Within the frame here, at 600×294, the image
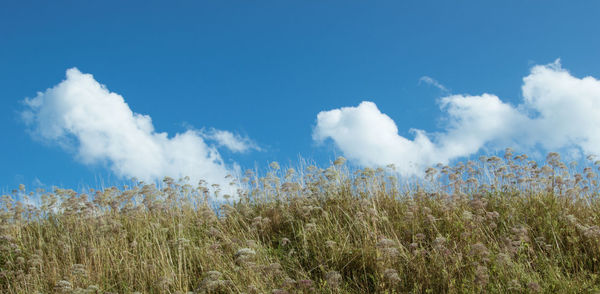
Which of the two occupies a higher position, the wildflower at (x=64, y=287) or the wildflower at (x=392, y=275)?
the wildflower at (x=64, y=287)

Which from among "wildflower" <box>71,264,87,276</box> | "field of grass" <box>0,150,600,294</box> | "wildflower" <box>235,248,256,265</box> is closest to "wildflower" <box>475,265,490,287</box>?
"field of grass" <box>0,150,600,294</box>

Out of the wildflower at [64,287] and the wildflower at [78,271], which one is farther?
the wildflower at [78,271]

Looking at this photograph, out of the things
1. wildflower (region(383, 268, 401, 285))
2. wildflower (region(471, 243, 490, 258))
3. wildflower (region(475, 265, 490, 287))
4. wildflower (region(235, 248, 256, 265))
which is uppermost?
wildflower (region(235, 248, 256, 265))

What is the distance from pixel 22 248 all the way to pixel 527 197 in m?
9.13

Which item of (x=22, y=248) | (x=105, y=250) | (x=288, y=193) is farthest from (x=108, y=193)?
(x=288, y=193)

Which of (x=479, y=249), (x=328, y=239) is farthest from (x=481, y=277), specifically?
(x=328, y=239)

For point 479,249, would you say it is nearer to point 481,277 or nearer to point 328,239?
point 481,277

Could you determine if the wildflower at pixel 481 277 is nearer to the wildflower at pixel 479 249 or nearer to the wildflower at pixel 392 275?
the wildflower at pixel 479 249

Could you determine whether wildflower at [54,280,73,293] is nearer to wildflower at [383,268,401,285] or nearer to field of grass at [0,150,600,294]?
field of grass at [0,150,600,294]

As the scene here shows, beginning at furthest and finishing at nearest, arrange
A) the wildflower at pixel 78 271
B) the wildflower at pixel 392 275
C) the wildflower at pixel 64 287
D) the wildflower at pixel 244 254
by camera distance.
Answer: the wildflower at pixel 78 271, the wildflower at pixel 64 287, the wildflower at pixel 244 254, the wildflower at pixel 392 275

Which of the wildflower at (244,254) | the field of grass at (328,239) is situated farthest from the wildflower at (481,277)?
the wildflower at (244,254)

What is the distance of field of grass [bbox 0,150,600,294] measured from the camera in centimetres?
493

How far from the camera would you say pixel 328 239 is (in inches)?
242

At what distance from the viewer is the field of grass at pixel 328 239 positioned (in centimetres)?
493
